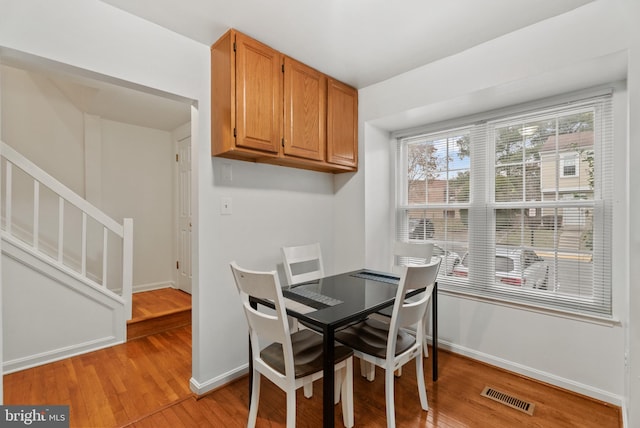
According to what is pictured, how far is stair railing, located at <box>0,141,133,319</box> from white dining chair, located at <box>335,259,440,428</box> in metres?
2.32

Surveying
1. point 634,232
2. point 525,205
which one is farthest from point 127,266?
point 634,232

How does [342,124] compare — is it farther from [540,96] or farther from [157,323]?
[157,323]

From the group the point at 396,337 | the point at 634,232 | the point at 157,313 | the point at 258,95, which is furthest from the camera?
the point at 157,313

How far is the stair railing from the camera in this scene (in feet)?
7.89

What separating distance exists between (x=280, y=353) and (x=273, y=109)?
1607 mm

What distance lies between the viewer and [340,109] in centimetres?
268

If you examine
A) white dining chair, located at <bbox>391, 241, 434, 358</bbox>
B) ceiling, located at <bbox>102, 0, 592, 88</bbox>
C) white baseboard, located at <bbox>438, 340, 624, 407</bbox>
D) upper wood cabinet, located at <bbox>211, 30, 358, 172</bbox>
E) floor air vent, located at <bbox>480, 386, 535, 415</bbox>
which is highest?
ceiling, located at <bbox>102, 0, 592, 88</bbox>

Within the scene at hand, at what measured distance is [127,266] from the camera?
9.80 feet

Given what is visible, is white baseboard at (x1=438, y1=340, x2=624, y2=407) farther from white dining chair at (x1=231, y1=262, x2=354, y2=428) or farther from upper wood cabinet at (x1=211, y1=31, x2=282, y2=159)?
upper wood cabinet at (x1=211, y1=31, x2=282, y2=159)

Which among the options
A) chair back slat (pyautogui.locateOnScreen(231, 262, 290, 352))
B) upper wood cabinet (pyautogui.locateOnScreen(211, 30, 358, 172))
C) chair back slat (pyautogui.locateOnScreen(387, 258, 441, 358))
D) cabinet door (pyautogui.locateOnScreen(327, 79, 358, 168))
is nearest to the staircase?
upper wood cabinet (pyautogui.locateOnScreen(211, 30, 358, 172))

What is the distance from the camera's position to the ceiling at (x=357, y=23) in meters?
1.70

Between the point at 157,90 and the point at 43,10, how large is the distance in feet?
1.91

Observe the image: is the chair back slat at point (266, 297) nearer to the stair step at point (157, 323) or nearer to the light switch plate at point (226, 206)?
the light switch plate at point (226, 206)

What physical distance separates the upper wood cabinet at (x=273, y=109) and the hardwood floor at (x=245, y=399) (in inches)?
65.6
